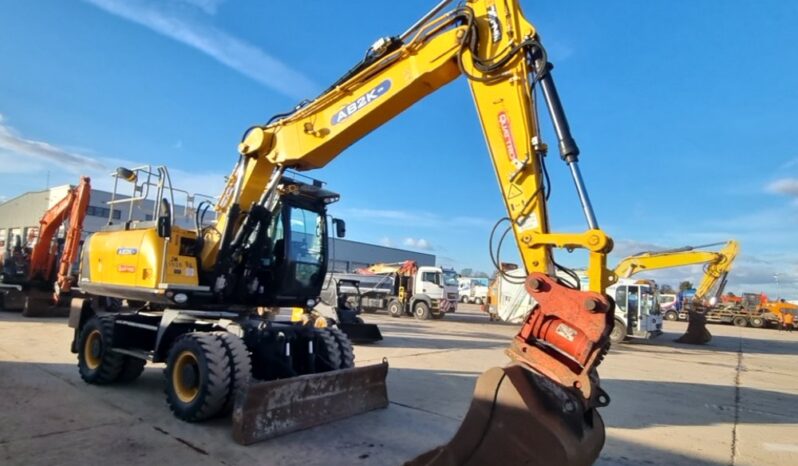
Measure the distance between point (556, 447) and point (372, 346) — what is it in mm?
10177

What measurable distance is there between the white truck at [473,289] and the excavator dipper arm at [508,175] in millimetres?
43203

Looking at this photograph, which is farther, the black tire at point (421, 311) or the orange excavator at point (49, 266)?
the black tire at point (421, 311)

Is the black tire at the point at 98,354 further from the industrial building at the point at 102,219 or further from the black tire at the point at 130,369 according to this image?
Result: the industrial building at the point at 102,219

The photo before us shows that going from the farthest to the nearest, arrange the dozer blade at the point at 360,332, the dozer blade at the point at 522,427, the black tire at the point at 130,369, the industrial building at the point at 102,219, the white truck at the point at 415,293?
the white truck at the point at 415,293 < the dozer blade at the point at 360,332 < the industrial building at the point at 102,219 < the black tire at the point at 130,369 < the dozer blade at the point at 522,427

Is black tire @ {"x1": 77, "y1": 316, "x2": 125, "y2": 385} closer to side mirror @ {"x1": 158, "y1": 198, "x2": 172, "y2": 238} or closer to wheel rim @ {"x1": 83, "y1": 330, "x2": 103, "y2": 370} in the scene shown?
wheel rim @ {"x1": 83, "y1": 330, "x2": 103, "y2": 370}

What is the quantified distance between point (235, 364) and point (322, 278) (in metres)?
2.29

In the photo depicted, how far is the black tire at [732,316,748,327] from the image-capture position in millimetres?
36625

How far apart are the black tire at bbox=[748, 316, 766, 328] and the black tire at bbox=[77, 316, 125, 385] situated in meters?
41.4

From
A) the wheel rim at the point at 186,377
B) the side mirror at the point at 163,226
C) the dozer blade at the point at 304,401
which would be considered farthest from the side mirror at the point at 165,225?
the dozer blade at the point at 304,401

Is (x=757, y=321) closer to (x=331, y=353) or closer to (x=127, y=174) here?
(x=331, y=353)

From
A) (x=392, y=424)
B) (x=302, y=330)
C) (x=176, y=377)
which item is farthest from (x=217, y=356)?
(x=392, y=424)

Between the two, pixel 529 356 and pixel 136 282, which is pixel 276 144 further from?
pixel 529 356

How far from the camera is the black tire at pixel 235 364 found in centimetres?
563

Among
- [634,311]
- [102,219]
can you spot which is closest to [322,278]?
[634,311]
